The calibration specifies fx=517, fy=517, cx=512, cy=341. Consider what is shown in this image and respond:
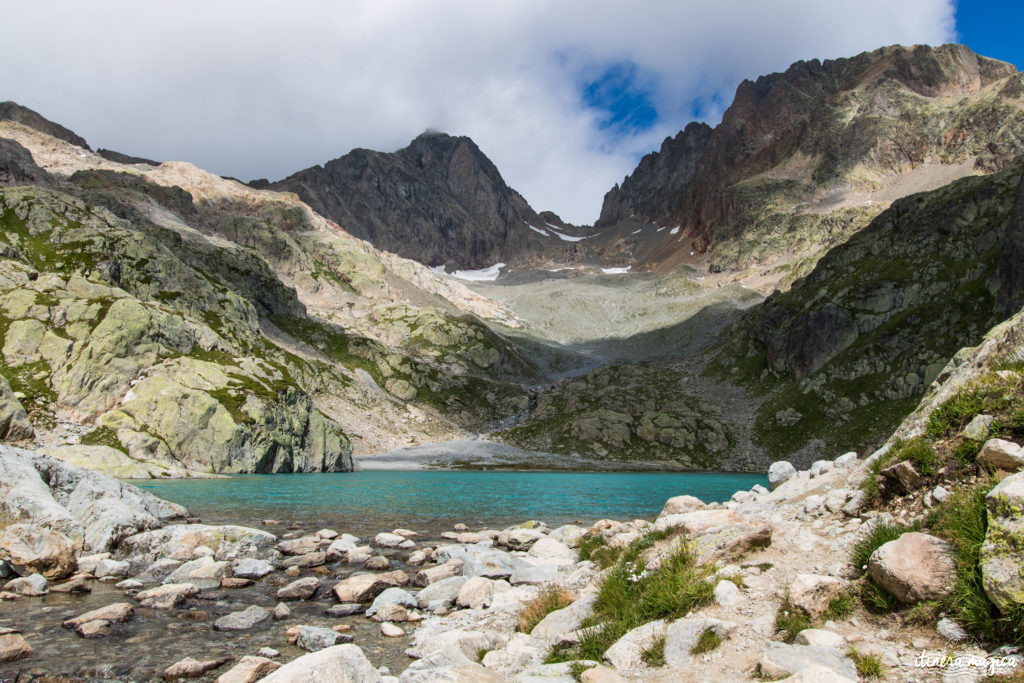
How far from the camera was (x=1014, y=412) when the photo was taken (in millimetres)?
8203

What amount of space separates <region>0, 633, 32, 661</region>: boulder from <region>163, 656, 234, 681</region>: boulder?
3454 millimetres

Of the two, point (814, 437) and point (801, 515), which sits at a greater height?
point (801, 515)

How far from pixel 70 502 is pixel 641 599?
26063 millimetres

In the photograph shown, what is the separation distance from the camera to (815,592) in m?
7.93

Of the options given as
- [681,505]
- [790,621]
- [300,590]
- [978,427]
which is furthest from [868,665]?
[300,590]

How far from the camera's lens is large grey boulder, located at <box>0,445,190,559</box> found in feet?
64.8

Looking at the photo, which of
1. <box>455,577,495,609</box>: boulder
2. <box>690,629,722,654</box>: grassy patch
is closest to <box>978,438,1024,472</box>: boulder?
<box>690,629,722,654</box>: grassy patch

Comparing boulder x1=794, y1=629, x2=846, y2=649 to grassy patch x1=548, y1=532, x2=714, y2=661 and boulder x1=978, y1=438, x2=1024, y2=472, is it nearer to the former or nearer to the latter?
grassy patch x1=548, y1=532, x2=714, y2=661

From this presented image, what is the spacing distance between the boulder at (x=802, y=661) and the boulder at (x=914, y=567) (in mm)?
1226

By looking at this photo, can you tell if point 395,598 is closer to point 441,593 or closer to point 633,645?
point 441,593

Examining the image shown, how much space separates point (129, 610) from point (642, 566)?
15030 mm

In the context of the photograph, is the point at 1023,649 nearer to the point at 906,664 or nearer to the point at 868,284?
the point at 906,664

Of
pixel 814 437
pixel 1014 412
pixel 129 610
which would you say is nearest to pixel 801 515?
pixel 1014 412

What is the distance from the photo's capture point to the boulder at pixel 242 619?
15.0m
